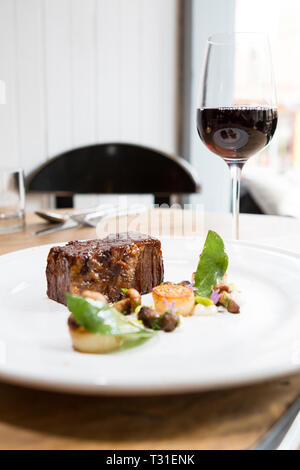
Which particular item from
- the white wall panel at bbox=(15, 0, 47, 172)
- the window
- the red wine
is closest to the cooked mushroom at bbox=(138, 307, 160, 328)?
the red wine

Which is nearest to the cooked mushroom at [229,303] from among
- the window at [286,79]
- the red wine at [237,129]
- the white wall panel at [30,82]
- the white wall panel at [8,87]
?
the red wine at [237,129]

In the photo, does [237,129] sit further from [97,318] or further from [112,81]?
[112,81]

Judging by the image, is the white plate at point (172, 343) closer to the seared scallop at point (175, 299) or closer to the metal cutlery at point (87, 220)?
the seared scallop at point (175, 299)

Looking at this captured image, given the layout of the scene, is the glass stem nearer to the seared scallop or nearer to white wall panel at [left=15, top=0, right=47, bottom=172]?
the seared scallop

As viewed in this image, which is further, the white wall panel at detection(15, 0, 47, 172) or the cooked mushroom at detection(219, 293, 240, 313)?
the white wall panel at detection(15, 0, 47, 172)

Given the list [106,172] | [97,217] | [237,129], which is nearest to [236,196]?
[237,129]
